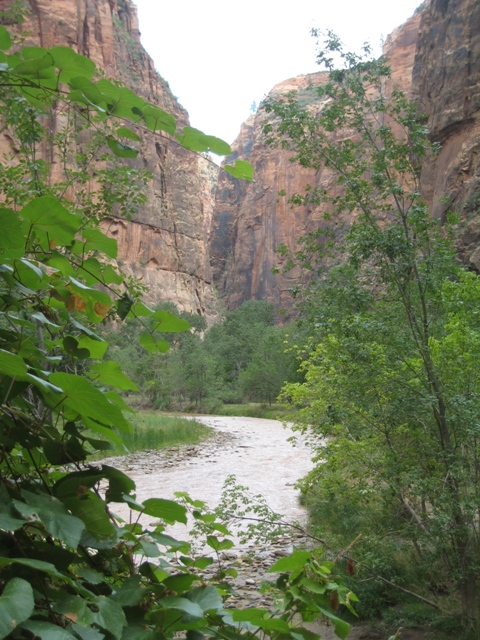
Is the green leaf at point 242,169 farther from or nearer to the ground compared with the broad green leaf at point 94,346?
farther from the ground

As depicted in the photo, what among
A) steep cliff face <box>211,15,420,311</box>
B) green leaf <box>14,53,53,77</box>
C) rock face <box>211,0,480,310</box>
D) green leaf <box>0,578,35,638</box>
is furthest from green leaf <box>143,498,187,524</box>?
steep cliff face <box>211,15,420,311</box>

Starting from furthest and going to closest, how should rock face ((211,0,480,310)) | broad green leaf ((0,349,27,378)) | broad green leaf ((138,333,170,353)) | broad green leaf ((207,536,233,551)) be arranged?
rock face ((211,0,480,310))
broad green leaf ((207,536,233,551))
broad green leaf ((138,333,170,353))
broad green leaf ((0,349,27,378))

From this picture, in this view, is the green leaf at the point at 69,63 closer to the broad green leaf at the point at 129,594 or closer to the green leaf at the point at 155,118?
the green leaf at the point at 155,118

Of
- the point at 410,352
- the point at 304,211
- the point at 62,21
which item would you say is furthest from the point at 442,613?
the point at 304,211

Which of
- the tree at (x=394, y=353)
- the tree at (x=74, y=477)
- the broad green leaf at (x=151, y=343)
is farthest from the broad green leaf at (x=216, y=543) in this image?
the tree at (x=394, y=353)

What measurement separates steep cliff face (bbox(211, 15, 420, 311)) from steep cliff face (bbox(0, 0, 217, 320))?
345 inches

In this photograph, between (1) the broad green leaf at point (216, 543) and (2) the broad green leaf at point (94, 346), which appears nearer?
(2) the broad green leaf at point (94, 346)

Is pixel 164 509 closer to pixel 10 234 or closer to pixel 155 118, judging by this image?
pixel 10 234

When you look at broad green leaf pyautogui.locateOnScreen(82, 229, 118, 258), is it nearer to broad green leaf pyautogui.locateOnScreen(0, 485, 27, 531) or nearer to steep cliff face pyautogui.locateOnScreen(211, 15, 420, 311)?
broad green leaf pyautogui.locateOnScreen(0, 485, 27, 531)

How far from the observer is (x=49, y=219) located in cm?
85

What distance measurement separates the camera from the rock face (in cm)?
2508

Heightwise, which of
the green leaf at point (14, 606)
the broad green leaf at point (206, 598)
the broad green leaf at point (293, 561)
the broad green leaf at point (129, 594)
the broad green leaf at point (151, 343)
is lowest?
the broad green leaf at point (206, 598)

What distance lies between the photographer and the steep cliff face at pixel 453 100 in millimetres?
25859

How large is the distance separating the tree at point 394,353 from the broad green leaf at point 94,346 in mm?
3614
